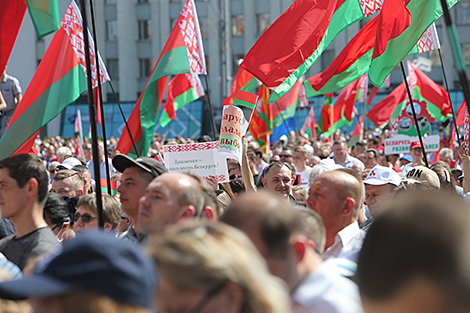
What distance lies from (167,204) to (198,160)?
12.3 feet

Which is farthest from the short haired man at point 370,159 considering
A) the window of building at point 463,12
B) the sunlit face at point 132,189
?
the window of building at point 463,12

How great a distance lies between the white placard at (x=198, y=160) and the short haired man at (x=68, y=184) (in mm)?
1043

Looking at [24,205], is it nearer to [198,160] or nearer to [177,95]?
[198,160]

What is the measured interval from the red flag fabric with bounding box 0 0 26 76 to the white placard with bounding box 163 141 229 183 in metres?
2.27

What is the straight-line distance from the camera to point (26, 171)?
401cm

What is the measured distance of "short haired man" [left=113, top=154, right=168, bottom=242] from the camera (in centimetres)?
448

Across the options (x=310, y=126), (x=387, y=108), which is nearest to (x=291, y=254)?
(x=387, y=108)

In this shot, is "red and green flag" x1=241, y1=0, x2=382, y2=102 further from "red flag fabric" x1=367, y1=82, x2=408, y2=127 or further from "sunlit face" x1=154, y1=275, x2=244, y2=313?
"red flag fabric" x1=367, y1=82, x2=408, y2=127

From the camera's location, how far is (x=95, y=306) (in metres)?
1.62

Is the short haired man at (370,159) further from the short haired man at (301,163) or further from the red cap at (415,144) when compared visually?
the short haired man at (301,163)

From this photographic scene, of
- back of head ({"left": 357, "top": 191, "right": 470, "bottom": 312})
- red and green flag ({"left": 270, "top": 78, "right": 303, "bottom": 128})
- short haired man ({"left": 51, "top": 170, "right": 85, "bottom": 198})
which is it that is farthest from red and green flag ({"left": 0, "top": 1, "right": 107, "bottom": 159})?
red and green flag ({"left": 270, "top": 78, "right": 303, "bottom": 128})

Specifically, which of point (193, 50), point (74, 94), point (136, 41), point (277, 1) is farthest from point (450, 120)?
point (136, 41)

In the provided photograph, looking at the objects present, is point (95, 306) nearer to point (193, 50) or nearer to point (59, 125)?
point (193, 50)

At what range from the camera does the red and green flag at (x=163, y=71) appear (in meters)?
Answer: 8.81
